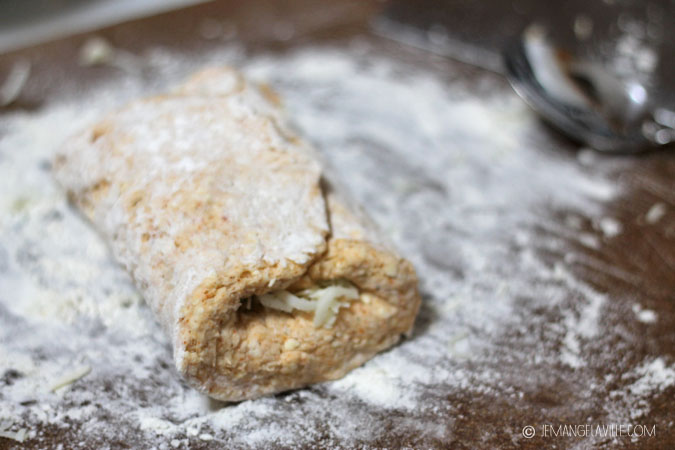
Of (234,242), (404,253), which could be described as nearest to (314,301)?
(234,242)

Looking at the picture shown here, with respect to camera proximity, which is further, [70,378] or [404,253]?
[404,253]

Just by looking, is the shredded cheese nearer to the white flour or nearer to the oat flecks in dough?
the white flour

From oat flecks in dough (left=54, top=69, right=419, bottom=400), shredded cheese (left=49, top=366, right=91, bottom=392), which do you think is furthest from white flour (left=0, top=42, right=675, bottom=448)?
oat flecks in dough (left=54, top=69, right=419, bottom=400)

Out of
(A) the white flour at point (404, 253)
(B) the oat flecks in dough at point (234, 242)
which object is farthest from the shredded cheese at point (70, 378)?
(B) the oat flecks in dough at point (234, 242)

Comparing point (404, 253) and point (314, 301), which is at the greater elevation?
point (314, 301)

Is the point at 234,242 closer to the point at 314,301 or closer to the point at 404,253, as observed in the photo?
the point at 314,301
